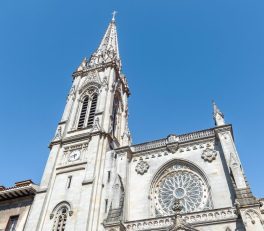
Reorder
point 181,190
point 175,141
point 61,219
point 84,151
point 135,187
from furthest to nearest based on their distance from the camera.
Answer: point 84,151 → point 175,141 → point 135,187 → point 61,219 → point 181,190

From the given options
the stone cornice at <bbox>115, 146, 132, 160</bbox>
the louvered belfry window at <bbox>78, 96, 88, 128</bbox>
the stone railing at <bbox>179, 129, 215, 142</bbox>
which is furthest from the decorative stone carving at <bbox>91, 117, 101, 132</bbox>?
the stone railing at <bbox>179, 129, 215, 142</bbox>

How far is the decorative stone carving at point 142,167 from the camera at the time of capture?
73.4ft

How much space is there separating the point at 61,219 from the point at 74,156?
5566mm

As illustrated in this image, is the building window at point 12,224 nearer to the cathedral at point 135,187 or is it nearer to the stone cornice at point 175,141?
the cathedral at point 135,187

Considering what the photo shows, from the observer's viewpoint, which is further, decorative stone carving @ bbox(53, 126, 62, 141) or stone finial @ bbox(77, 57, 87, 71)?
stone finial @ bbox(77, 57, 87, 71)

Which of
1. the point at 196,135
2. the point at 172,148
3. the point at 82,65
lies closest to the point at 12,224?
the point at 172,148

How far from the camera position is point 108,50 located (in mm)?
37438

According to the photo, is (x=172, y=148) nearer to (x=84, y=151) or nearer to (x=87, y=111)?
(x=84, y=151)

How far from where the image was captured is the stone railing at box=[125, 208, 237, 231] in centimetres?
1705

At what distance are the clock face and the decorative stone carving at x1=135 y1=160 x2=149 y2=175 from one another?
5.54 m

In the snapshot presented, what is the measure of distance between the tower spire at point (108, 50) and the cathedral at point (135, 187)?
937cm

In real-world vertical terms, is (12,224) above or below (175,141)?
below

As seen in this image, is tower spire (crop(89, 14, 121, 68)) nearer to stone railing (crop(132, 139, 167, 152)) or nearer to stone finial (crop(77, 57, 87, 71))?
stone finial (crop(77, 57, 87, 71))

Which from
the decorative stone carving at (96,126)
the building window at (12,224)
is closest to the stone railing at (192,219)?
the decorative stone carving at (96,126)
